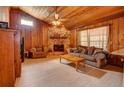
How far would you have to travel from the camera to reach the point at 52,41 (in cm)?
908

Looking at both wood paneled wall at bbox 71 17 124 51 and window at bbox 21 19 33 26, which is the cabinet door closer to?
wood paneled wall at bbox 71 17 124 51

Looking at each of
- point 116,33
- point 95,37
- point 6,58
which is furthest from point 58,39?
point 6,58

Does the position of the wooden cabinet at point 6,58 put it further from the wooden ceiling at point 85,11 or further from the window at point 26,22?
the window at point 26,22

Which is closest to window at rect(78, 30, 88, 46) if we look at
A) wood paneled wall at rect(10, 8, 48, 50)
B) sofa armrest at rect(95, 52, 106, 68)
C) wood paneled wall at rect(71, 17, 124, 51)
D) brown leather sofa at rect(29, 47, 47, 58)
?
wood paneled wall at rect(71, 17, 124, 51)

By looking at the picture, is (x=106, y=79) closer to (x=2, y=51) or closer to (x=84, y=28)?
(x=2, y=51)

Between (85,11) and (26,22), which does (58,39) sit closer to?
(26,22)

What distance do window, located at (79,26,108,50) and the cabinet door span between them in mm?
4552

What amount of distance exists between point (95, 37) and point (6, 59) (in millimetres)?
5028

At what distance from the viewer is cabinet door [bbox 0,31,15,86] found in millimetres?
2504

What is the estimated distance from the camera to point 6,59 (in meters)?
2.58

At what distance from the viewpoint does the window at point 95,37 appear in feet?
19.1

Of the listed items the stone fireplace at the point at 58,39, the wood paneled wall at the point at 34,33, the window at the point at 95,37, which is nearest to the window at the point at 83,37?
the window at the point at 95,37

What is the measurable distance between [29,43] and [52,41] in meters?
1.92
